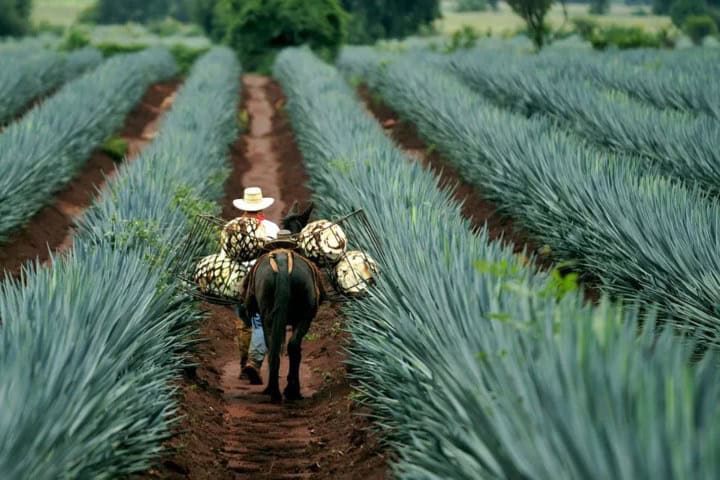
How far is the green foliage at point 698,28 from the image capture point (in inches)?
2544

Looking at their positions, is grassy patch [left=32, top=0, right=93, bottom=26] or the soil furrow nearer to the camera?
the soil furrow

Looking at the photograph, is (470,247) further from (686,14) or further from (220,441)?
(686,14)

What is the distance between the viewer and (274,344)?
26.8ft

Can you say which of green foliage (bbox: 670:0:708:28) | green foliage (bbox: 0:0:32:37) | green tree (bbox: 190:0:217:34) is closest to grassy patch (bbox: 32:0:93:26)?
green tree (bbox: 190:0:217:34)

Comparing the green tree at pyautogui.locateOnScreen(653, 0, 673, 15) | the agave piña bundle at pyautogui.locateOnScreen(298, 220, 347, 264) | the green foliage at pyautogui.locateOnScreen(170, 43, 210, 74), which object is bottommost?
the green tree at pyautogui.locateOnScreen(653, 0, 673, 15)

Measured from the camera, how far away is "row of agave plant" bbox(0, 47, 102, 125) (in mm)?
24547

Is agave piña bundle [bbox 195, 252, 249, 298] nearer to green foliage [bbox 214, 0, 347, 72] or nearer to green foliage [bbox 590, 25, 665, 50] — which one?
green foliage [bbox 590, 25, 665, 50]

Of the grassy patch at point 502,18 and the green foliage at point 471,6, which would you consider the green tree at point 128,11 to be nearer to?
the grassy patch at point 502,18

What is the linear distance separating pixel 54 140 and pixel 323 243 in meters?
8.42

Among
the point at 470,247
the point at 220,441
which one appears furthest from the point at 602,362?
the point at 220,441

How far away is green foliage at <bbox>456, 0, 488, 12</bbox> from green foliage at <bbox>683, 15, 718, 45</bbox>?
2848 inches

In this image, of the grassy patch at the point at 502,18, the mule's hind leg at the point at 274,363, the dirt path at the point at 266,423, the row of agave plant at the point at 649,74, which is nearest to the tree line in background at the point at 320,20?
the grassy patch at the point at 502,18

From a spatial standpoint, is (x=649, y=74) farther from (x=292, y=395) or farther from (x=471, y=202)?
(x=292, y=395)

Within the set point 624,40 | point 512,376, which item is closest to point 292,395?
point 512,376
